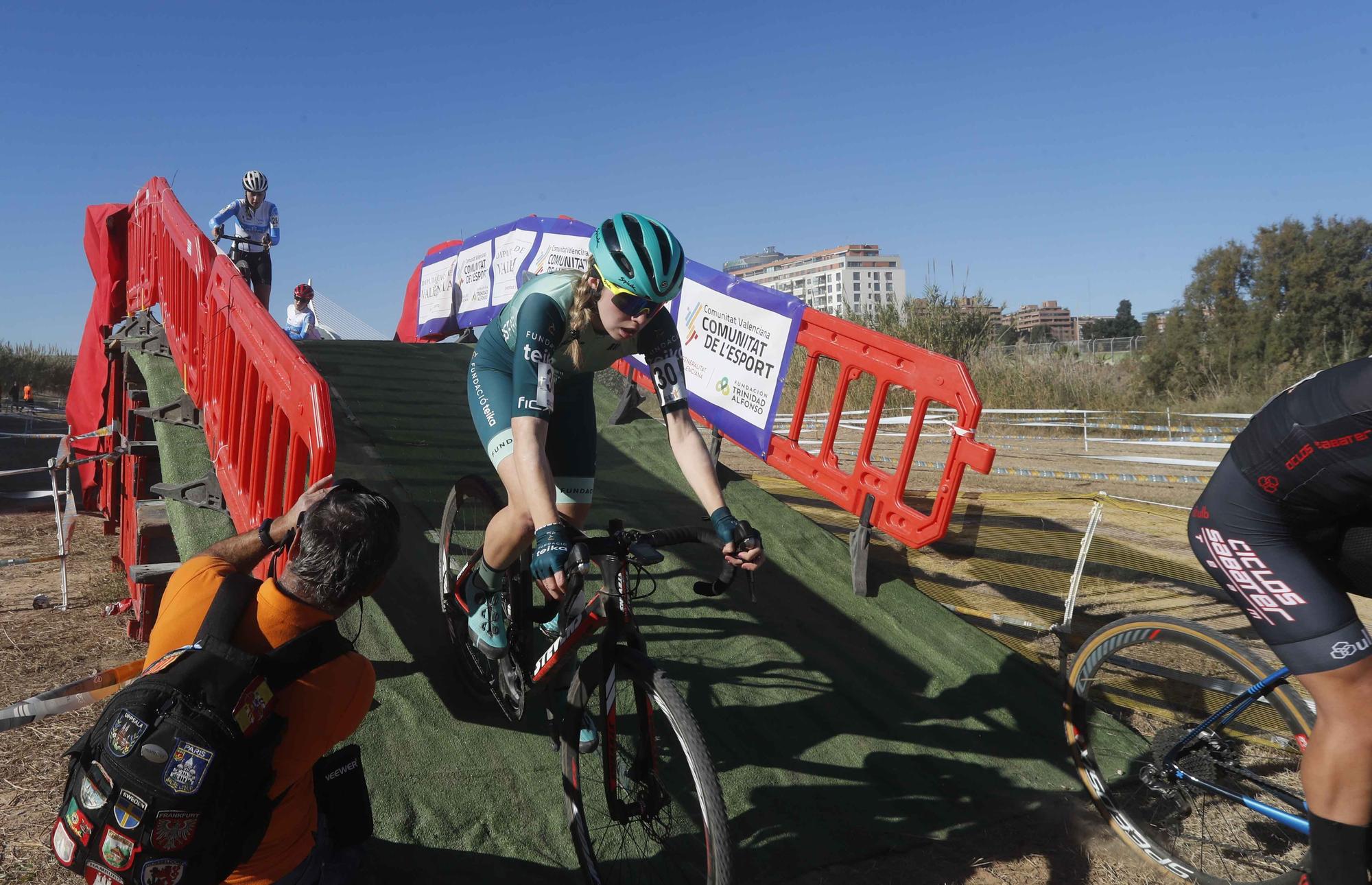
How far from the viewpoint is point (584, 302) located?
3.19 m

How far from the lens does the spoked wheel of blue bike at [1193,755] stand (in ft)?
9.82

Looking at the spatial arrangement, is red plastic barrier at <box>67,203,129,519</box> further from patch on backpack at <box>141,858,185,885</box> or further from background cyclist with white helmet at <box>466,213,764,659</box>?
patch on backpack at <box>141,858,185,885</box>

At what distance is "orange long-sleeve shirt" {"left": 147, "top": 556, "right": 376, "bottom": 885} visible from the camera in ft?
6.98

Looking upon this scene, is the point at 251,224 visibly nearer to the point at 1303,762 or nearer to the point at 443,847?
the point at 443,847

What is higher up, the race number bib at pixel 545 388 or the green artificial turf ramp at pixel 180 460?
the race number bib at pixel 545 388

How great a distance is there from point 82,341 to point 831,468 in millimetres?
7105

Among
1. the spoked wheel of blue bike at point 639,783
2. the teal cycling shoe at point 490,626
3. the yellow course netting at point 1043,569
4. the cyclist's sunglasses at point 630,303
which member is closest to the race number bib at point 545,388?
the cyclist's sunglasses at point 630,303

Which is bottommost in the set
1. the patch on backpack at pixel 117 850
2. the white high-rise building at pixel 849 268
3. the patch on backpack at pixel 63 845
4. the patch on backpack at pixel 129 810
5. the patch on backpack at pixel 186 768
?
the patch on backpack at pixel 63 845

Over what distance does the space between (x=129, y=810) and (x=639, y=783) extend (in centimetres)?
150

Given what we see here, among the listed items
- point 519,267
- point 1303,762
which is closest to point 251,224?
point 519,267

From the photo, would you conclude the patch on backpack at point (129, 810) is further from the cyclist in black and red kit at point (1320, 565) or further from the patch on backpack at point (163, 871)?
the cyclist in black and red kit at point (1320, 565)

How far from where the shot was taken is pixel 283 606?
7.06 feet

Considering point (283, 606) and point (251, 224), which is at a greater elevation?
point (251, 224)

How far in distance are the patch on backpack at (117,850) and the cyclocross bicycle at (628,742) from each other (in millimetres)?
1220
